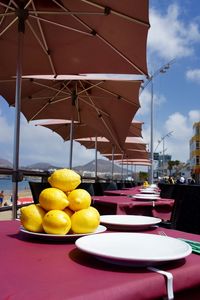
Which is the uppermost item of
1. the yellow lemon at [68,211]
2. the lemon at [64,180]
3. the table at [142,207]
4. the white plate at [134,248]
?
the lemon at [64,180]

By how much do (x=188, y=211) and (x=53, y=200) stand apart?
2005 millimetres

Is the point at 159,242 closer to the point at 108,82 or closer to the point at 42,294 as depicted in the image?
the point at 42,294

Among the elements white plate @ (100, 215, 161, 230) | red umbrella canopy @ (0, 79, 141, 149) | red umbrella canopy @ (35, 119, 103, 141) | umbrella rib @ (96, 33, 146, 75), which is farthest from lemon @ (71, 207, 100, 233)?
red umbrella canopy @ (35, 119, 103, 141)

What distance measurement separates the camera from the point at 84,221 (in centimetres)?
129

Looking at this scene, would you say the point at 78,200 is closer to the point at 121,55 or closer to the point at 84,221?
the point at 84,221

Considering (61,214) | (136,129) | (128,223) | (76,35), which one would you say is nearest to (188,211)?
(128,223)

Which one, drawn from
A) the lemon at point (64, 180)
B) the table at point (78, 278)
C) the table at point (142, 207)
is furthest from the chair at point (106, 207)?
the table at point (78, 278)

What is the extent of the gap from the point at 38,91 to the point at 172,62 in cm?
2282

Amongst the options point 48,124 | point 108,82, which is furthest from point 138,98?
point 48,124

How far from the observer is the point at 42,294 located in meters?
0.73

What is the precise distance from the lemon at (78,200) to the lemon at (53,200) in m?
0.02

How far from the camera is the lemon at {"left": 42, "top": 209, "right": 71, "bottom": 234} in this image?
4.09 ft

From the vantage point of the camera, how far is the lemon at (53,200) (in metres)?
1.31

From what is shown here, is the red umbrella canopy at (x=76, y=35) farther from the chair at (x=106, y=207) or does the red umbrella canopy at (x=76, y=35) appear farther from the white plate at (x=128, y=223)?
the white plate at (x=128, y=223)
